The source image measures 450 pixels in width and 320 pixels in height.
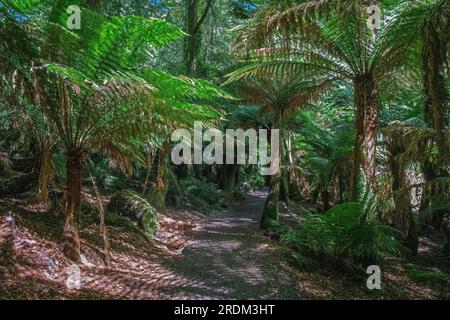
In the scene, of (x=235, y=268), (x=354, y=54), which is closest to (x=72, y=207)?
(x=235, y=268)

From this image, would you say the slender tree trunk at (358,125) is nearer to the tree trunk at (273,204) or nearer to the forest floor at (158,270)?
the forest floor at (158,270)

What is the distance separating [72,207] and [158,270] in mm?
1379

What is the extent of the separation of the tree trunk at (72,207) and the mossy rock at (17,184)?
2.18 m

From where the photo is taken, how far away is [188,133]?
5.89m

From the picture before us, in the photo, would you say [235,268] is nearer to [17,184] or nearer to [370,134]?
[370,134]

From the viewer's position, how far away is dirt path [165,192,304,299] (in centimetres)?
423

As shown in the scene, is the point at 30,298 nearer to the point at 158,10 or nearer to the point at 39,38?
the point at 39,38

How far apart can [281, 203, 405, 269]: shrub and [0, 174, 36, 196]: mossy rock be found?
449 centimetres

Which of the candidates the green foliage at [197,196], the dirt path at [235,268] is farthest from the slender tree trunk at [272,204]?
the green foliage at [197,196]

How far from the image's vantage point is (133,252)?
5.41 meters

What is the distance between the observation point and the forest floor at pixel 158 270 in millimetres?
3693

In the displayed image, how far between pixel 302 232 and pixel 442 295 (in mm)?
2258

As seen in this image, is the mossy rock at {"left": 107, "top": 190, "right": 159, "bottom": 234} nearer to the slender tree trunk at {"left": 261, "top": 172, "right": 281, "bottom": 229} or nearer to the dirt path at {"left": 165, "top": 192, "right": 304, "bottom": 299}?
the dirt path at {"left": 165, "top": 192, "right": 304, "bottom": 299}

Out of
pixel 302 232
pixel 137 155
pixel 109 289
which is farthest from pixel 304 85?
pixel 109 289
